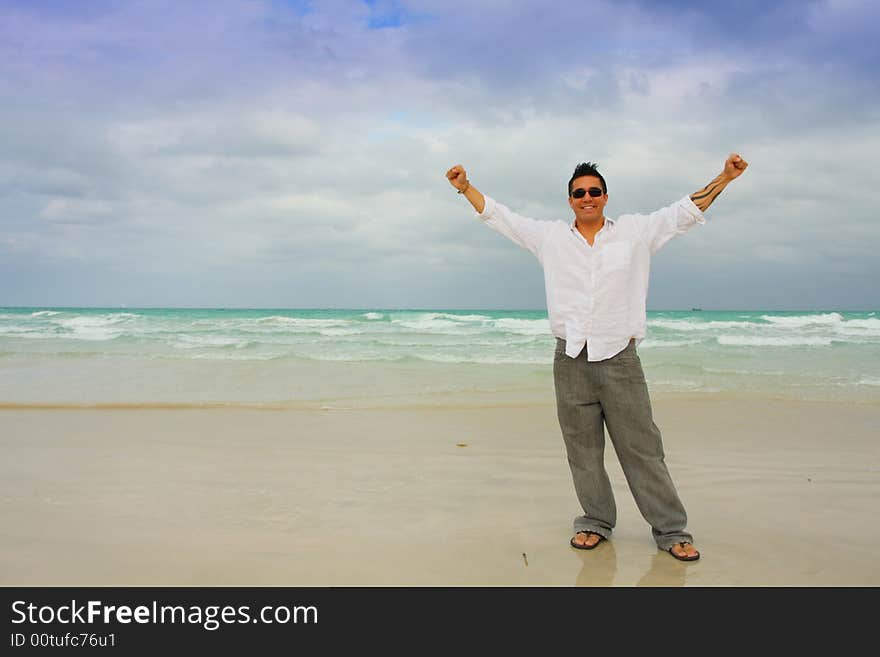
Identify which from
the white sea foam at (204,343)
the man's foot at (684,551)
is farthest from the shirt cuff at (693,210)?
the white sea foam at (204,343)

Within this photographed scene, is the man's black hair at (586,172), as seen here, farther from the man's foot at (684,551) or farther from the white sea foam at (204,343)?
the white sea foam at (204,343)

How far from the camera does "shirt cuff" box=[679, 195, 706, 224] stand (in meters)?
3.55

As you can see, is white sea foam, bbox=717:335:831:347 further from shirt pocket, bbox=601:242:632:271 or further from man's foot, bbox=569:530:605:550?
shirt pocket, bbox=601:242:632:271

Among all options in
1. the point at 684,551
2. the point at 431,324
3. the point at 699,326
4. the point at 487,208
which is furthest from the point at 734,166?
the point at 699,326

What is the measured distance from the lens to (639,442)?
3703 mm

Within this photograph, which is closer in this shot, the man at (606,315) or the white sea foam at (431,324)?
the man at (606,315)

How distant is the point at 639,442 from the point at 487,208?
1.52 metres

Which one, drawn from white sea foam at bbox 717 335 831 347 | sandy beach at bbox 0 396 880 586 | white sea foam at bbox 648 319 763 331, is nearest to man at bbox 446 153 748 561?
sandy beach at bbox 0 396 880 586

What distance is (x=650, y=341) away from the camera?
23.7 m

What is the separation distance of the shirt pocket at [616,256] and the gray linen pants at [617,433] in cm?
45

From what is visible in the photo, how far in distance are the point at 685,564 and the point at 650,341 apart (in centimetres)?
2100

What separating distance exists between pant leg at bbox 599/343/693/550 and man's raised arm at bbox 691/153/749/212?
0.83 m

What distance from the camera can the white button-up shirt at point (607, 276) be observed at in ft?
11.7

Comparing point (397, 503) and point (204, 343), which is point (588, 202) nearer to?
point (397, 503)
